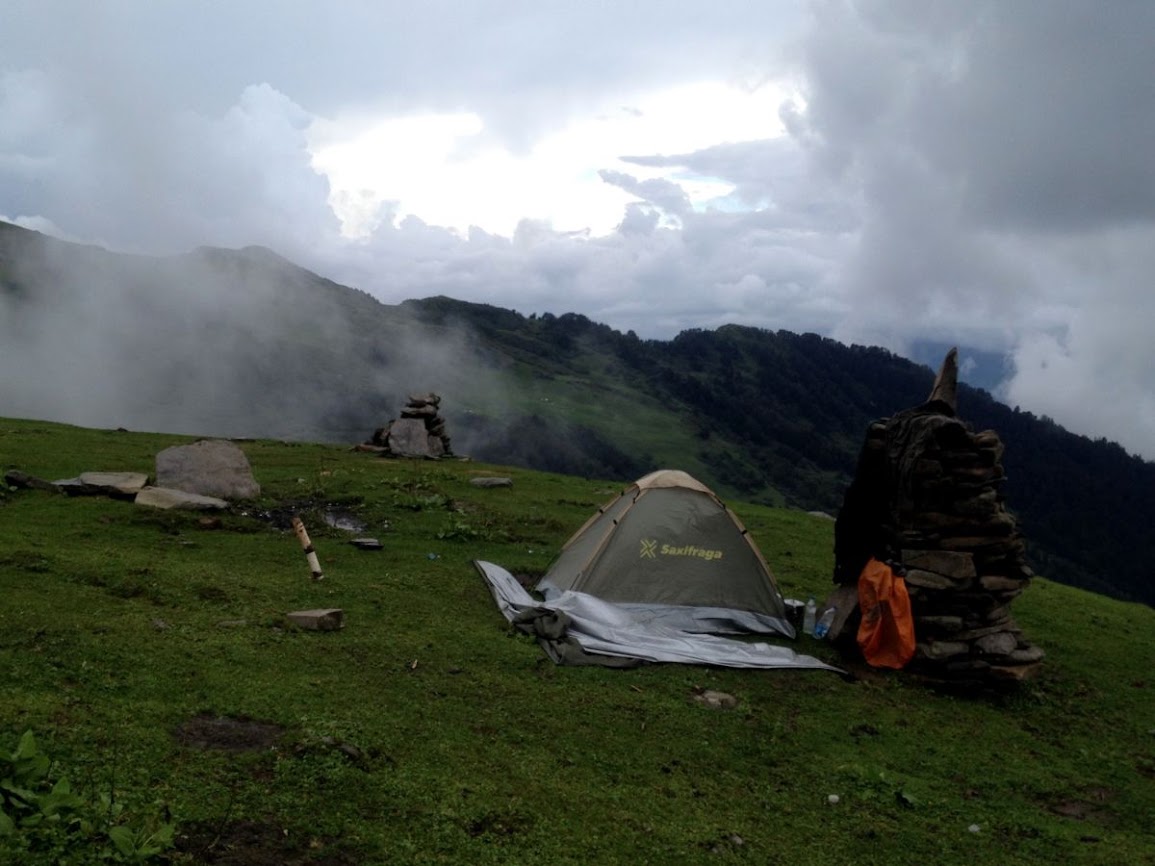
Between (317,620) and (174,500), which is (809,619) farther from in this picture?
(174,500)

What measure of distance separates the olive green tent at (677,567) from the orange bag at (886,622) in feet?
5.71

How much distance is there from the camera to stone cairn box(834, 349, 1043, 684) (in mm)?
13812

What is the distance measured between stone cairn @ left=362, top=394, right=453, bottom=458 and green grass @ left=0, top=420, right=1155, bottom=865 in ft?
67.7

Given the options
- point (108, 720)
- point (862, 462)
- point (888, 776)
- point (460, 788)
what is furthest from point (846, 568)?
point (108, 720)

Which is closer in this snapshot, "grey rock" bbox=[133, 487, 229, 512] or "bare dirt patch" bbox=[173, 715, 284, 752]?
"bare dirt patch" bbox=[173, 715, 284, 752]

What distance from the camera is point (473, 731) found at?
31.4ft

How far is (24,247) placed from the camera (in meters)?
144

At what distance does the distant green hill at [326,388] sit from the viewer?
4245 inches

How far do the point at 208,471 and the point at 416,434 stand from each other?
58.7 feet

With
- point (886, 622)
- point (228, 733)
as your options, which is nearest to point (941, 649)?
point (886, 622)

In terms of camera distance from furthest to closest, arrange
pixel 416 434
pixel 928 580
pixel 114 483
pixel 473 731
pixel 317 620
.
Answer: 1. pixel 416 434
2. pixel 114 483
3. pixel 928 580
4. pixel 317 620
5. pixel 473 731

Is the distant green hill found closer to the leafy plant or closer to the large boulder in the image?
the large boulder

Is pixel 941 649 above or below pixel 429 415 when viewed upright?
below

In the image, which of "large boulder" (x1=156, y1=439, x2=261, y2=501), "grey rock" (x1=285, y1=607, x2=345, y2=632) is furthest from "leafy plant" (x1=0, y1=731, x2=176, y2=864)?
"large boulder" (x1=156, y1=439, x2=261, y2=501)
